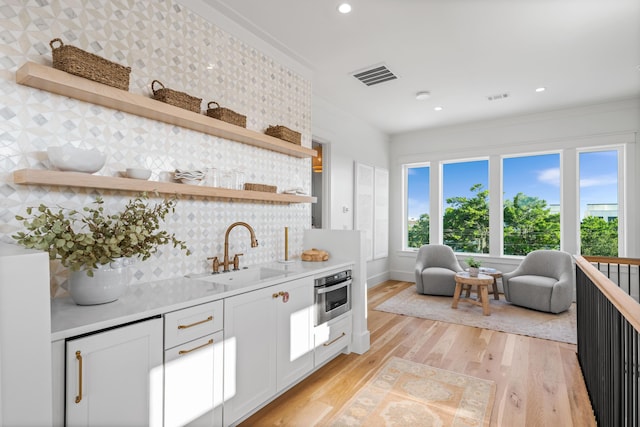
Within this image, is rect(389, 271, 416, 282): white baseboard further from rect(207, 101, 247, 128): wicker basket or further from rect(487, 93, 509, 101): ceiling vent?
rect(207, 101, 247, 128): wicker basket

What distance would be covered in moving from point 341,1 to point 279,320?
2453mm

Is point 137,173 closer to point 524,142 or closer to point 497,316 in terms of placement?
point 497,316

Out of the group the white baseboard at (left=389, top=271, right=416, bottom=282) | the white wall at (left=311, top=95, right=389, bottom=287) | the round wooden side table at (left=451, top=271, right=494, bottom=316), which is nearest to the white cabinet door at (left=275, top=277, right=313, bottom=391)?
the white wall at (left=311, top=95, right=389, bottom=287)

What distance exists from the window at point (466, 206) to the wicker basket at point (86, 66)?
5675 millimetres

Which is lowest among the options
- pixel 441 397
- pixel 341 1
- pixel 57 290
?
pixel 441 397

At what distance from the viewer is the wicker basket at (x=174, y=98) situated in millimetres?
2109

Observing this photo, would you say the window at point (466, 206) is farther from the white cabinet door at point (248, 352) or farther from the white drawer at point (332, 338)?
the white cabinet door at point (248, 352)

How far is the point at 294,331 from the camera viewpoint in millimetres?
2414

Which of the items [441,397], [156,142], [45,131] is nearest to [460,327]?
[441,397]

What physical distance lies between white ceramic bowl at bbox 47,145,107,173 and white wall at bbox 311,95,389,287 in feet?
10.3

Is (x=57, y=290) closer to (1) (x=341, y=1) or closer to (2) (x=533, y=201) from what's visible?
(1) (x=341, y=1)

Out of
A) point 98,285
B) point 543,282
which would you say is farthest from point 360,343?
point 543,282

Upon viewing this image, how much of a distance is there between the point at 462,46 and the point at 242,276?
9.92ft

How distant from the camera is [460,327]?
3.84 m
